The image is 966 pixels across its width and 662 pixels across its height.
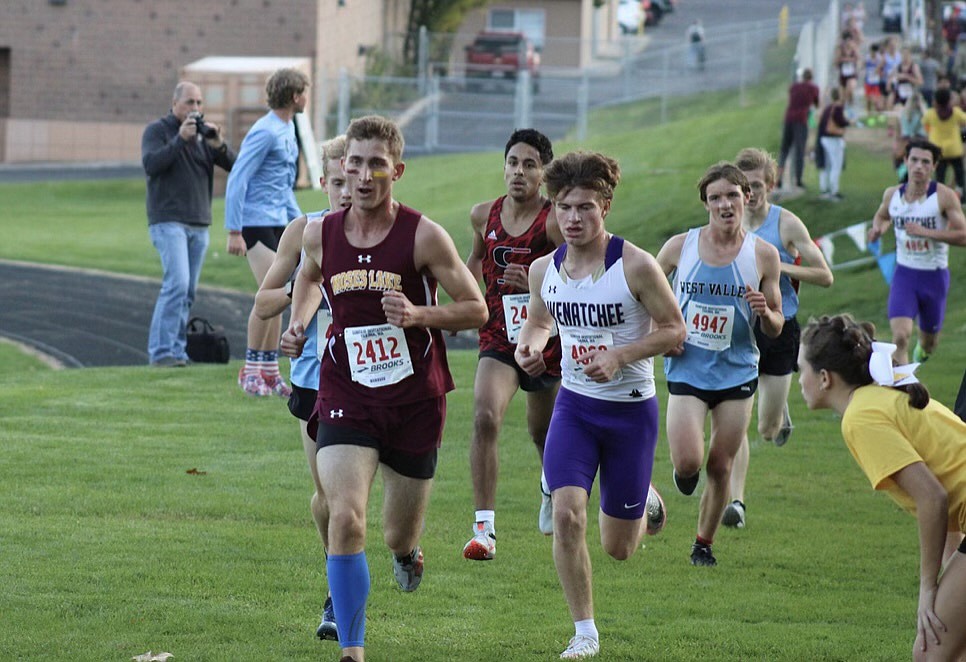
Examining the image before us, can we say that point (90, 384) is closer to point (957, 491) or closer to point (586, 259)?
point (586, 259)

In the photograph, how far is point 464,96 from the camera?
39375 millimetres

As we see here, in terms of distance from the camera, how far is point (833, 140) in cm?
2480

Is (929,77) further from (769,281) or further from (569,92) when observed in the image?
(769,281)

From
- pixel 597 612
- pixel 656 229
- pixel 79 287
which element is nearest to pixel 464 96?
pixel 656 229

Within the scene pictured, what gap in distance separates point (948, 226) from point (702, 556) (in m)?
5.78

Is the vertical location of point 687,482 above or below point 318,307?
below

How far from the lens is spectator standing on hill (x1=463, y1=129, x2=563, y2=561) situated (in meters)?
8.05

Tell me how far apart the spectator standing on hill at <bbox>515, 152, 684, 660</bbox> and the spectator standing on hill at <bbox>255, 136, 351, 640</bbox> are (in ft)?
3.11

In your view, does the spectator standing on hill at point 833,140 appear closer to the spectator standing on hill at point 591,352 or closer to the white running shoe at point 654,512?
the white running shoe at point 654,512

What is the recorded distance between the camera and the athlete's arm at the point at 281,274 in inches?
266

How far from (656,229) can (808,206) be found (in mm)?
2547

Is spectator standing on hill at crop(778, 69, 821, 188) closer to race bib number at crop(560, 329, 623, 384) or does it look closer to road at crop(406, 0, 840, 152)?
road at crop(406, 0, 840, 152)

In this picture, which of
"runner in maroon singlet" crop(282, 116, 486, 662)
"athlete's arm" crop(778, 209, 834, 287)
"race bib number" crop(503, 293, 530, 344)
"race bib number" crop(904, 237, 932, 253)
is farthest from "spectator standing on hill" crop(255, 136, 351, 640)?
"race bib number" crop(904, 237, 932, 253)

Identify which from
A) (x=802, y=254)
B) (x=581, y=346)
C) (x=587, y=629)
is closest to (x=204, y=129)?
(x=802, y=254)
